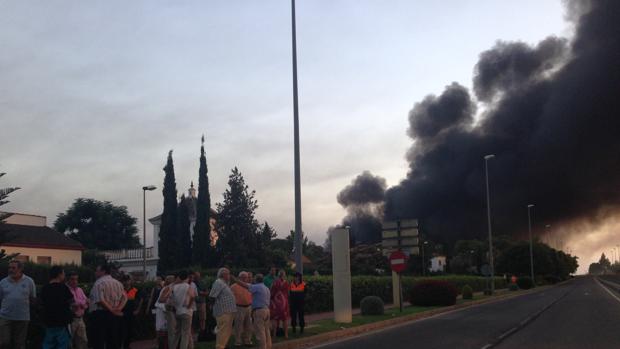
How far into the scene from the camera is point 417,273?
66812mm

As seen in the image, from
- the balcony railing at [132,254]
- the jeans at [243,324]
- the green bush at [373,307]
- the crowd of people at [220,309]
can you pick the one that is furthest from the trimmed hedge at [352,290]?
the balcony railing at [132,254]

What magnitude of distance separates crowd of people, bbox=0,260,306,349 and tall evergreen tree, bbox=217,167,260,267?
32.9 m

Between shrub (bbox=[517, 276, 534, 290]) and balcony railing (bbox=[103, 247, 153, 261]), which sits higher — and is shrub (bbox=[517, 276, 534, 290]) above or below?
below

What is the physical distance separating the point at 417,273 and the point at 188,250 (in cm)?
2682

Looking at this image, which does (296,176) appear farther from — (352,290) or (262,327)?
(352,290)

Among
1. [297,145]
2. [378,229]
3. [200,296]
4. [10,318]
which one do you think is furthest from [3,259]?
[378,229]

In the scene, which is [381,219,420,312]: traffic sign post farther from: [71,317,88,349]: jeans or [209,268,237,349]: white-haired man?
[71,317,88,349]: jeans

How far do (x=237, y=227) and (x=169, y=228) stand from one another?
17.0 feet

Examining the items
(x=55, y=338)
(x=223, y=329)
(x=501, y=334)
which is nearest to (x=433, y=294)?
(x=501, y=334)

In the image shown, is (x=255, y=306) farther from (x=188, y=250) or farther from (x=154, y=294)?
(x=188, y=250)

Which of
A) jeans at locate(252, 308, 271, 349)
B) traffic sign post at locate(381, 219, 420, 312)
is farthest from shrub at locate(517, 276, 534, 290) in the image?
jeans at locate(252, 308, 271, 349)

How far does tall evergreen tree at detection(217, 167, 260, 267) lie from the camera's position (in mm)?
48656

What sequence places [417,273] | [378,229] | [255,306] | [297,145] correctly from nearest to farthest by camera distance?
[255,306] → [297,145] → [417,273] → [378,229]

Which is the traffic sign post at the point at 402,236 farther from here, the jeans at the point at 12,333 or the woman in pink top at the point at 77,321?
the jeans at the point at 12,333
